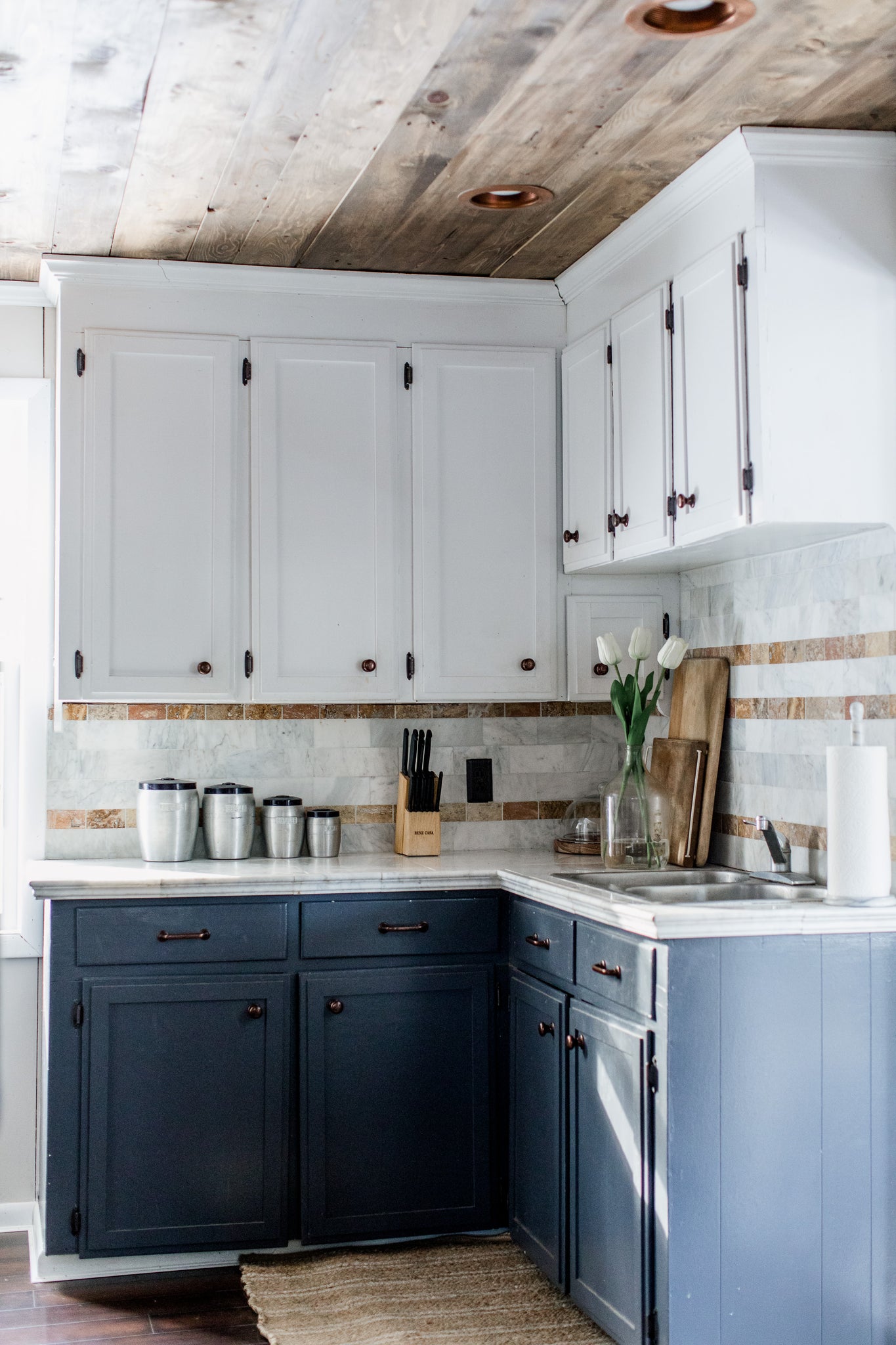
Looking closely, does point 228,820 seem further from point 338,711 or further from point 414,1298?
point 414,1298

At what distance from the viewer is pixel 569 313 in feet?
12.5

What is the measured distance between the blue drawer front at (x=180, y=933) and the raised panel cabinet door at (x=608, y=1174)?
78cm

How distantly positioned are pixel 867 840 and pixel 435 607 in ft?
4.72

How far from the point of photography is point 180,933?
3176 mm

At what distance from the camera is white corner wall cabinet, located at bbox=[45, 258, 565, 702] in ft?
11.6

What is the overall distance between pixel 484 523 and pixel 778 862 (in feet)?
4.06

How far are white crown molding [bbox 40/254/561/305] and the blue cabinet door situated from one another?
1.84m

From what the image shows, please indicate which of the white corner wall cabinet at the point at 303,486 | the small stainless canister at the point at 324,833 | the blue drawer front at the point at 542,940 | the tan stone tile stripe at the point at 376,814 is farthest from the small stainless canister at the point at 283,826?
the blue drawer front at the point at 542,940

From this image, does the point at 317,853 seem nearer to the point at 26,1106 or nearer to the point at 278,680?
the point at 278,680

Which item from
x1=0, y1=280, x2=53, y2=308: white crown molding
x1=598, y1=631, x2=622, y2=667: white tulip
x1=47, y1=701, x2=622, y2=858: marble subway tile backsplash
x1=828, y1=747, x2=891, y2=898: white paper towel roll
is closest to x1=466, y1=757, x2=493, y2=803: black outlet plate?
x1=47, y1=701, x2=622, y2=858: marble subway tile backsplash

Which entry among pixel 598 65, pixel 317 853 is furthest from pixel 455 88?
pixel 317 853

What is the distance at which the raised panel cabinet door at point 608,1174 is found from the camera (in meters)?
2.52

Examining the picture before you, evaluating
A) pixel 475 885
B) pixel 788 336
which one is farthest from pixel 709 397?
pixel 475 885

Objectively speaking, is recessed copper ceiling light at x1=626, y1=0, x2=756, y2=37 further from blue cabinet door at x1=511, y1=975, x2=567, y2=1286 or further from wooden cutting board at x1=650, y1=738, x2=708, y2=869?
blue cabinet door at x1=511, y1=975, x2=567, y2=1286
